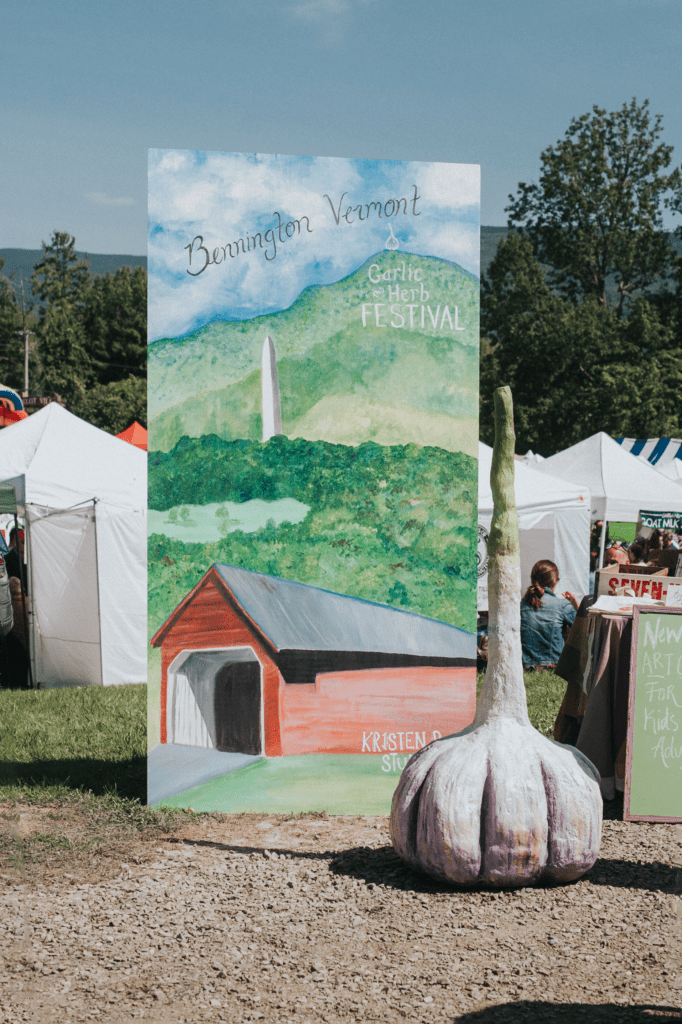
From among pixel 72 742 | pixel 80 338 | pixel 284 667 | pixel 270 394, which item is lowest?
pixel 72 742

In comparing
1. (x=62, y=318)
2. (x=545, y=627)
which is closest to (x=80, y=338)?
(x=62, y=318)

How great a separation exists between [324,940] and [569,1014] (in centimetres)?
103

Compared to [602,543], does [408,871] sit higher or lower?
lower

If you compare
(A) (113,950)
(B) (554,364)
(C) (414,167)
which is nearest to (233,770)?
(A) (113,950)

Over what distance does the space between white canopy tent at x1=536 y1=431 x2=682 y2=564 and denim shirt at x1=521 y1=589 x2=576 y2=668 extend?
5519mm

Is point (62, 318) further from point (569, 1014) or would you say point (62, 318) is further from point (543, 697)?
point (569, 1014)

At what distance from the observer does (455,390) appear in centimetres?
554

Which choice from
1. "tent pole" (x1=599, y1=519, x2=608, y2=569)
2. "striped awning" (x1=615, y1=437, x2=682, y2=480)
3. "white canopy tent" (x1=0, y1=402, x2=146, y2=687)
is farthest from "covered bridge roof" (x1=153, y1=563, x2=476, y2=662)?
"striped awning" (x1=615, y1=437, x2=682, y2=480)

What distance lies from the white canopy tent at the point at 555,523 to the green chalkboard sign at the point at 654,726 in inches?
282

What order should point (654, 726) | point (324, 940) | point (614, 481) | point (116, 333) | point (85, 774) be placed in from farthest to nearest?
1. point (116, 333)
2. point (614, 481)
3. point (85, 774)
4. point (654, 726)
5. point (324, 940)

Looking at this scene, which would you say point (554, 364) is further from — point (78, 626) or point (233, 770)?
point (233, 770)

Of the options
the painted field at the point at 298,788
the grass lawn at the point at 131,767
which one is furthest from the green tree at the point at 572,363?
the painted field at the point at 298,788

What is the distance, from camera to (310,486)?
545 centimetres

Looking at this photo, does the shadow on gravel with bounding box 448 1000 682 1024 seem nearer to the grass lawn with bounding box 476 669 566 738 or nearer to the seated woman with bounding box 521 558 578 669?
the grass lawn with bounding box 476 669 566 738
